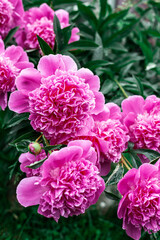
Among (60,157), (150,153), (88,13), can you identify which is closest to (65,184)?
(60,157)

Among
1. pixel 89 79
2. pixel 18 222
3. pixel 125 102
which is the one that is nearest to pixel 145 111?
pixel 125 102

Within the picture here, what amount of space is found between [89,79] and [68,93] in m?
0.09

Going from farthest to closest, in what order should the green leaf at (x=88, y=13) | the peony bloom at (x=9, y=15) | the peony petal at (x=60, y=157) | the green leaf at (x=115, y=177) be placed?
the green leaf at (x=88, y=13) → the peony bloom at (x=9, y=15) → the green leaf at (x=115, y=177) → the peony petal at (x=60, y=157)

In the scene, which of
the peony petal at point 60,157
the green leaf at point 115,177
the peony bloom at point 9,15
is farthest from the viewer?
the peony bloom at point 9,15

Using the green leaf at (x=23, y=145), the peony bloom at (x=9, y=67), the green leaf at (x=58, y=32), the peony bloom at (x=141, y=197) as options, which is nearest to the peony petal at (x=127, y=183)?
the peony bloom at (x=141, y=197)

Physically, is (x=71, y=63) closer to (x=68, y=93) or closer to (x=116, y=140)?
(x=68, y=93)

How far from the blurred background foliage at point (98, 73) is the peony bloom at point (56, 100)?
7cm

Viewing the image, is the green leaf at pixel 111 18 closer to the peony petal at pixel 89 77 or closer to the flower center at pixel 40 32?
the flower center at pixel 40 32

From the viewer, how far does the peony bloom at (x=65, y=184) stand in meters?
0.51

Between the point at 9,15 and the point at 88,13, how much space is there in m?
0.39

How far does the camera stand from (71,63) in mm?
603

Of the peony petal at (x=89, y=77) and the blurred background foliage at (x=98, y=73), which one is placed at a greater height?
the peony petal at (x=89, y=77)

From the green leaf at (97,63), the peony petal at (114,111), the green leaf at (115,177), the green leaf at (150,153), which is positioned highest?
the green leaf at (97,63)

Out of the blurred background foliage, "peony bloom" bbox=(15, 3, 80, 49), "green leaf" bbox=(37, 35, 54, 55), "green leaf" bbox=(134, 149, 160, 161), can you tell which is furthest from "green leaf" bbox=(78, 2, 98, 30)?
"green leaf" bbox=(134, 149, 160, 161)
